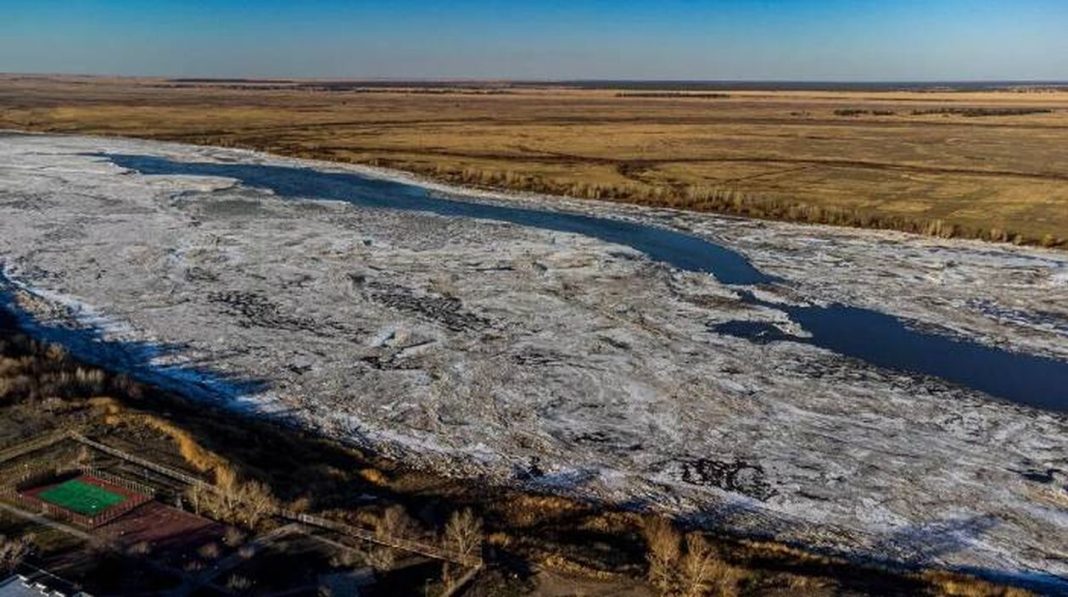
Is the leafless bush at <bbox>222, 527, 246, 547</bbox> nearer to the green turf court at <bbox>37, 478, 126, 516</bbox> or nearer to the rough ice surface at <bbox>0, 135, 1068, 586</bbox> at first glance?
the green turf court at <bbox>37, 478, 126, 516</bbox>

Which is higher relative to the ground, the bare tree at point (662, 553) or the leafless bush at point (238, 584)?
the leafless bush at point (238, 584)

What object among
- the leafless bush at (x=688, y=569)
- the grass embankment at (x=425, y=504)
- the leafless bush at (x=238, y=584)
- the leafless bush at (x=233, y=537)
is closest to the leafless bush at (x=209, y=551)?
the leafless bush at (x=233, y=537)

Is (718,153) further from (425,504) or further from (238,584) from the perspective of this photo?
(238,584)

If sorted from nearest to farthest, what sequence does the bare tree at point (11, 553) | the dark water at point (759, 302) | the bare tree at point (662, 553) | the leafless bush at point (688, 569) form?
the bare tree at point (11, 553) → the leafless bush at point (688, 569) → the bare tree at point (662, 553) → the dark water at point (759, 302)

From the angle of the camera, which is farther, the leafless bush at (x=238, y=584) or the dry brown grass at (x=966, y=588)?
the dry brown grass at (x=966, y=588)

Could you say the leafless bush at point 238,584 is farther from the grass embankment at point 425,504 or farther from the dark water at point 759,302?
the dark water at point 759,302

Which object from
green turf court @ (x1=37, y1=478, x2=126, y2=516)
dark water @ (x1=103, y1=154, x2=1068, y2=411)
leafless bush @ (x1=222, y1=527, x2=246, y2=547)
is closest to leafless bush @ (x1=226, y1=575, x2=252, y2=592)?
leafless bush @ (x1=222, y1=527, x2=246, y2=547)

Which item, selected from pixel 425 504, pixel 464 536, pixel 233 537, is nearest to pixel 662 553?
pixel 464 536

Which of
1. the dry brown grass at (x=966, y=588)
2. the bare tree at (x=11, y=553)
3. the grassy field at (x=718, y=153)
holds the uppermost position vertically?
the grassy field at (x=718, y=153)
